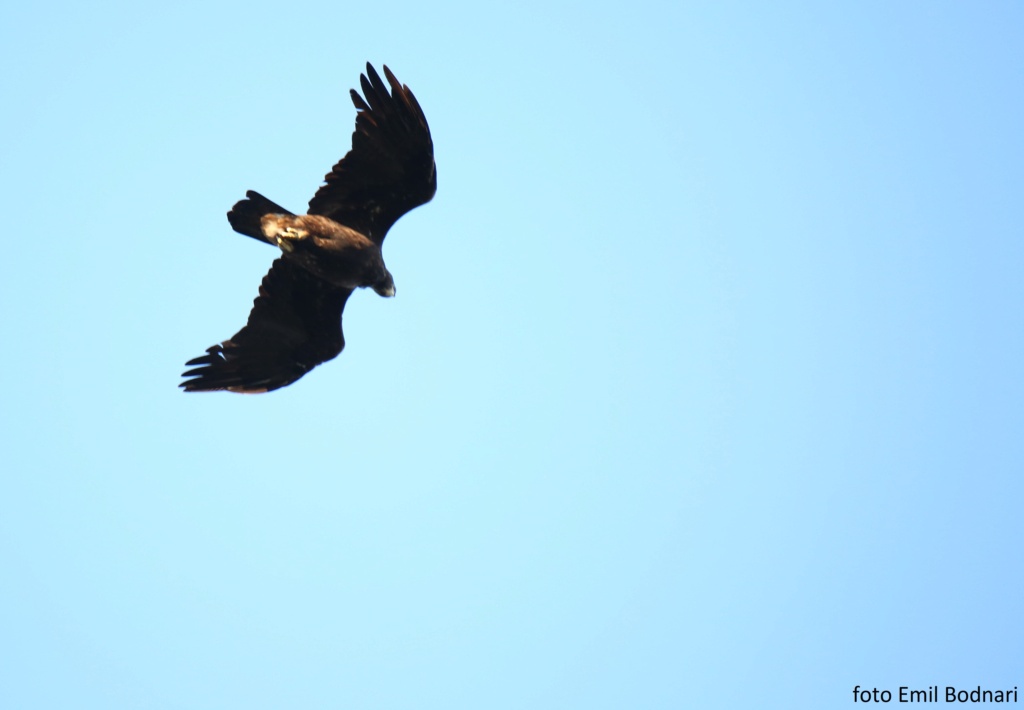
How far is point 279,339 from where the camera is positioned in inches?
463

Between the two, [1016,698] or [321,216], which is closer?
[321,216]

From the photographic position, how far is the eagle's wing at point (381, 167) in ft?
35.1

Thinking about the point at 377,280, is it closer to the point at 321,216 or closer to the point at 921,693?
the point at 321,216

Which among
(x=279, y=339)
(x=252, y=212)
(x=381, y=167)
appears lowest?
(x=279, y=339)

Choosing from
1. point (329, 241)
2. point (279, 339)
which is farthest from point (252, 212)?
point (279, 339)

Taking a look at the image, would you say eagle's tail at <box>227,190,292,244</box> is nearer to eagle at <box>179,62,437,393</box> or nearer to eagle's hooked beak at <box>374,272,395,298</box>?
eagle at <box>179,62,437,393</box>

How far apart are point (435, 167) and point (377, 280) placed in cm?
141

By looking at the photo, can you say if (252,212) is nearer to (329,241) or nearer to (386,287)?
(329,241)

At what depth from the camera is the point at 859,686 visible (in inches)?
639

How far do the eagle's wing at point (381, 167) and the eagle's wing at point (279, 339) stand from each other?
0.84m

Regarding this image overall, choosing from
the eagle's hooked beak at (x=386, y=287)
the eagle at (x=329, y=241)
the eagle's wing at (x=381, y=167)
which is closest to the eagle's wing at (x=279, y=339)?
the eagle at (x=329, y=241)

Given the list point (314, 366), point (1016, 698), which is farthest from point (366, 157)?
point (1016, 698)

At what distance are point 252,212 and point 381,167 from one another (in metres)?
1.44

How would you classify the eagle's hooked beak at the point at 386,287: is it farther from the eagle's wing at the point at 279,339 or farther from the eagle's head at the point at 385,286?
the eagle's wing at the point at 279,339
